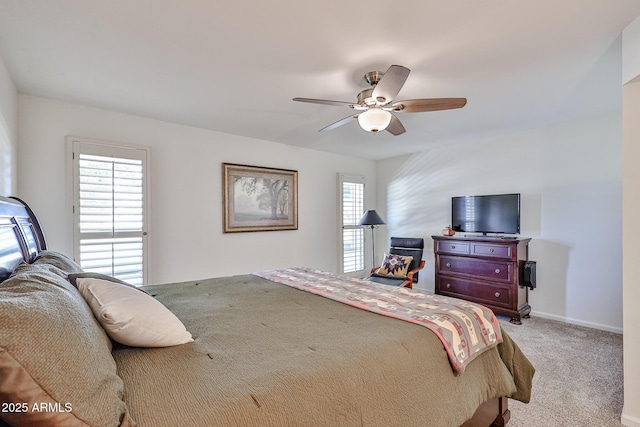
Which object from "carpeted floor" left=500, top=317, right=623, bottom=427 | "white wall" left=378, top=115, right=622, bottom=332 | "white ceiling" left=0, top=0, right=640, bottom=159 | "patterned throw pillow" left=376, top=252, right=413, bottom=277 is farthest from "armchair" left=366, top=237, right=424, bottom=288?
"white ceiling" left=0, top=0, right=640, bottom=159

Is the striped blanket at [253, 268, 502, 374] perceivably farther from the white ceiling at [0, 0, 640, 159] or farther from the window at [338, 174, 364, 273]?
the window at [338, 174, 364, 273]

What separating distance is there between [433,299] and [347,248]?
3506 millimetres

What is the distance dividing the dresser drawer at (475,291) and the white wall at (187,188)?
1.82 m

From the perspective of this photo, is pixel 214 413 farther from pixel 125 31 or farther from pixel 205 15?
pixel 125 31

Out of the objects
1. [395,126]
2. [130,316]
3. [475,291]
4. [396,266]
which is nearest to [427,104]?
[395,126]

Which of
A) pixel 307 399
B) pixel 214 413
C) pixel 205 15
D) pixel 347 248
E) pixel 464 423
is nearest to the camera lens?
pixel 214 413

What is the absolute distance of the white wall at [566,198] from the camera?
3.43m

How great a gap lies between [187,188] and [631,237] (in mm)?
4078

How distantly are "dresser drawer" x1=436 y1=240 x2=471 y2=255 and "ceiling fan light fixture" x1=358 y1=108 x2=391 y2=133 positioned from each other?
8.33 ft

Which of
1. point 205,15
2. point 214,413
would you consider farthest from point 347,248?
point 214,413

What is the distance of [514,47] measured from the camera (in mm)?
2047

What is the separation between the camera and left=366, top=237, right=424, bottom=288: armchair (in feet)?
13.5

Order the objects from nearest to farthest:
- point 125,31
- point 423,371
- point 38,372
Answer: point 38,372
point 423,371
point 125,31

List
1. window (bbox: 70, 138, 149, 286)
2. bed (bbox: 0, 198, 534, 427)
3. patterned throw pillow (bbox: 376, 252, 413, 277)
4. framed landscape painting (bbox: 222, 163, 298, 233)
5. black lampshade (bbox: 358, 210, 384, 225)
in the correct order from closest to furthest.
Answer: bed (bbox: 0, 198, 534, 427), window (bbox: 70, 138, 149, 286), framed landscape painting (bbox: 222, 163, 298, 233), patterned throw pillow (bbox: 376, 252, 413, 277), black lampshade (bbox: 358, 210, 384, 225)
